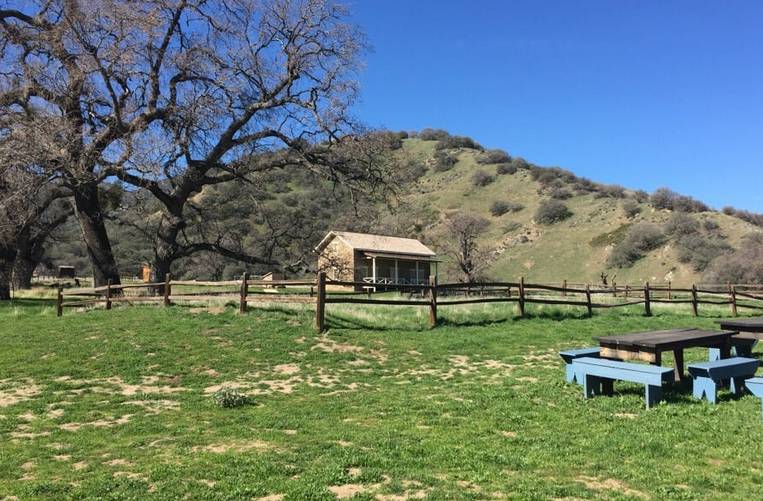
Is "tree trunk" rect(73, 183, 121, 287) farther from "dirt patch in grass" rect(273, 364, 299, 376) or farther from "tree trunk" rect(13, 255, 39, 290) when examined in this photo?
"tree trunk" rect(13, 255, 39, 290)

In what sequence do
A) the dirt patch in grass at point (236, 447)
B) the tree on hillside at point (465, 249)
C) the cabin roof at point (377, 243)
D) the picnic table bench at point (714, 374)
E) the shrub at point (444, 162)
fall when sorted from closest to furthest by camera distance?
1. the dirt patch in grass at point (236, 447)
2. the picnic table bench at point (714, 374)
3. the cabin roof at point (377, 243)
4. the tree on hillside at point (465, 249)
5. the shrub at point (444, 162)

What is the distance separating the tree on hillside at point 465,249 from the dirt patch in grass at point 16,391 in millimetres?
34106

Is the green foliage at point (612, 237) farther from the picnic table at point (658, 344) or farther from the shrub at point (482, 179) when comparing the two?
the picnic table at point (658, 344)

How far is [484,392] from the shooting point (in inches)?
324

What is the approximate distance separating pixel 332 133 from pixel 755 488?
49.6ft

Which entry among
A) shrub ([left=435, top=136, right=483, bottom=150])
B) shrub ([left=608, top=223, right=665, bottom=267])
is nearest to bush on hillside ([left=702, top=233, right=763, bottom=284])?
shrub ([left=608, top=223, right=665, bottom=267])

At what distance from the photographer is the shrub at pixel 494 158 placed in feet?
268

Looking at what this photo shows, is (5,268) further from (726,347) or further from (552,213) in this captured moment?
(552,213)

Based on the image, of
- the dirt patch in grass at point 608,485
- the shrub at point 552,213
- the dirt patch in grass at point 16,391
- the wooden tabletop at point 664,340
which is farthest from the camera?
the shrub at point 552,213

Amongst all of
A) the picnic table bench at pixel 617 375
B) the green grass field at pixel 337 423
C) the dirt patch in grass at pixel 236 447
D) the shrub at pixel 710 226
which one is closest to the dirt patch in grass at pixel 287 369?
the green grass field at pixel 337 423

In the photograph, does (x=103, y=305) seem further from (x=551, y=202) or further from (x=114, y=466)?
(x=551, y=202)

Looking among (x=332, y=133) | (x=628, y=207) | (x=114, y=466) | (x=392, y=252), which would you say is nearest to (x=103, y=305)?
(x=332, y=133)

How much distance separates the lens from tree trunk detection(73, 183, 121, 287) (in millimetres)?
17469

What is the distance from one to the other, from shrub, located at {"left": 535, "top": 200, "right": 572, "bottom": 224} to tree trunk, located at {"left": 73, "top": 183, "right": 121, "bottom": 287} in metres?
49.8
